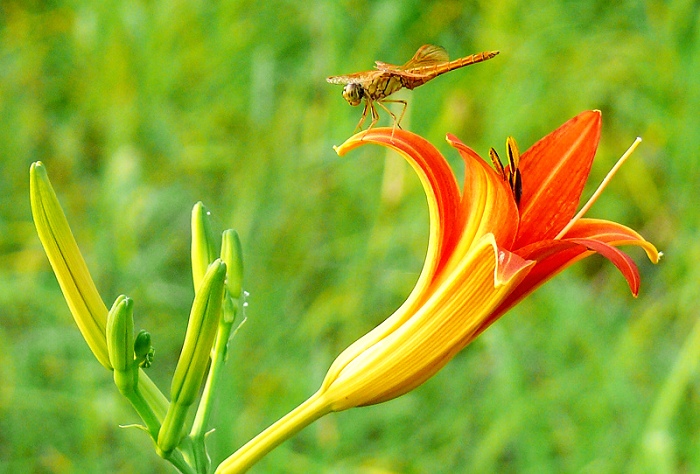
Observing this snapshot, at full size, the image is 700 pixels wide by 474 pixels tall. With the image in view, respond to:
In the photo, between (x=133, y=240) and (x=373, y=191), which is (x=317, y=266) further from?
(x=133, y=240)

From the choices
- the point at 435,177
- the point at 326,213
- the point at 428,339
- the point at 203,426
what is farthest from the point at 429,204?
the point at 326,213

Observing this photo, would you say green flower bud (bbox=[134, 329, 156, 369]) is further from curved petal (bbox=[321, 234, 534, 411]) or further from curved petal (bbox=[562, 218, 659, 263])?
curved petal (bbox=[562, 218, 659, 263])

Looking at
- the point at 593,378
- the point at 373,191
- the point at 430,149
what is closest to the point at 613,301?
the point at 593,378

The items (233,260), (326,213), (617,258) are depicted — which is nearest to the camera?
(617,258)

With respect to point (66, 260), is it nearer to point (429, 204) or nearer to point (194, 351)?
point (194, 351)

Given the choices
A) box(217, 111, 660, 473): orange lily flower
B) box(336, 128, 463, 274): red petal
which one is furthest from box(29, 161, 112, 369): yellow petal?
box(336, 128, 463, 274): red petal

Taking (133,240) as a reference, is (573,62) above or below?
above
